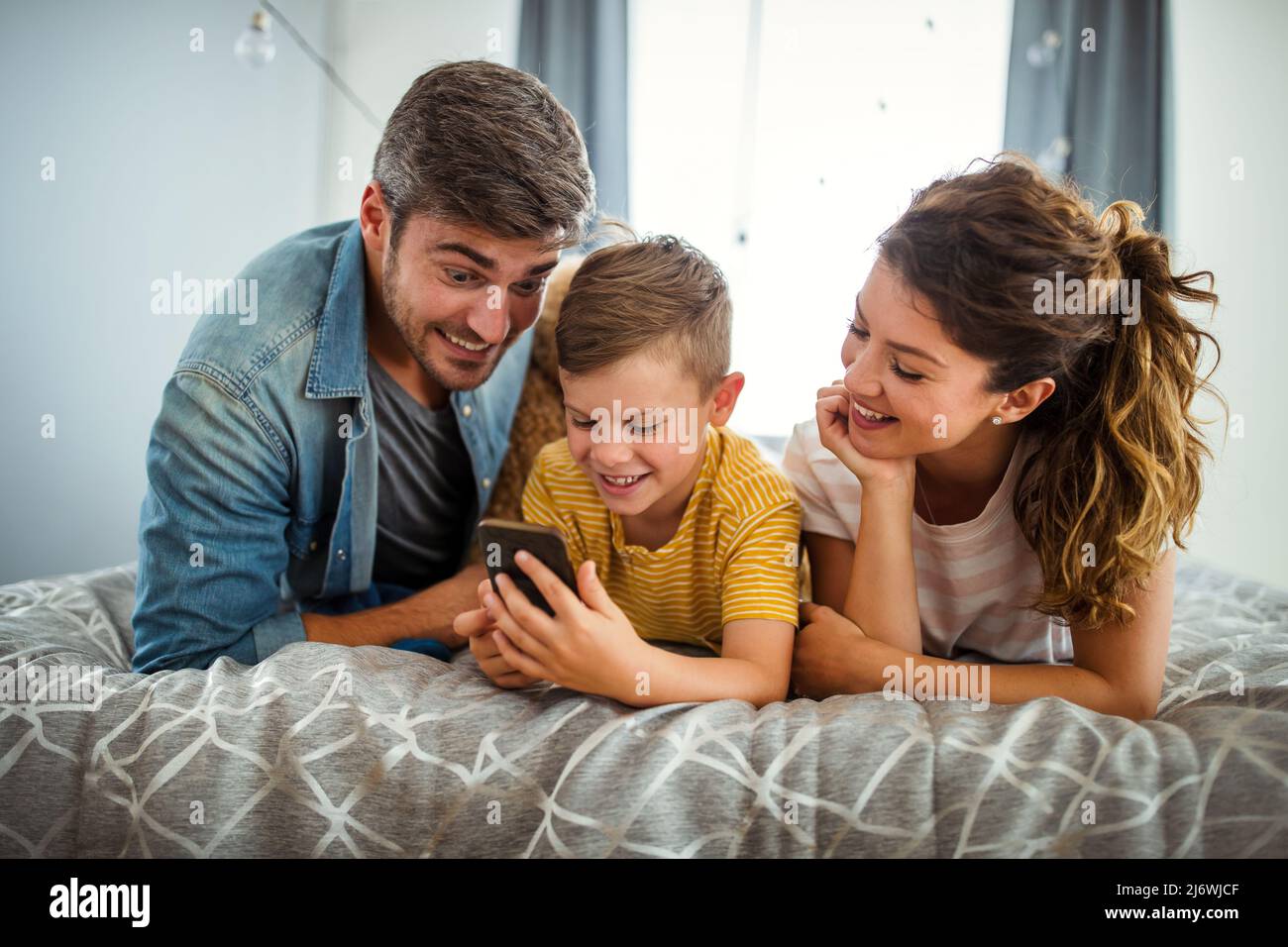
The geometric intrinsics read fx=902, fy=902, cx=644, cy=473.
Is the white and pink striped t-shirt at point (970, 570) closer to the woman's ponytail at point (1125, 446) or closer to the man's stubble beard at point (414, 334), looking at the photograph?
the woman's ponytail at point (1125, 446)

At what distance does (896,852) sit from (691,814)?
207 millimetres

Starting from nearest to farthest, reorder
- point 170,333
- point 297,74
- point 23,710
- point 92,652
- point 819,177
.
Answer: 1. point 23,710
2. point 92,652
3. point 170,333
4. point 297,74
5. point 819,177

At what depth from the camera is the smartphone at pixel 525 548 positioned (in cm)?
105

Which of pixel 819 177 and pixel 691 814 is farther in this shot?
pixel 819 177

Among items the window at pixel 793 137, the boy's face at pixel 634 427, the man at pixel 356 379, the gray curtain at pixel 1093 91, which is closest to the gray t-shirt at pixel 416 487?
the man at pixel 356 379

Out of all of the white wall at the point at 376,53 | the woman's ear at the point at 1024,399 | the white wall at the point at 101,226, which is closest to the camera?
the woman's ear at the point at 1024,399

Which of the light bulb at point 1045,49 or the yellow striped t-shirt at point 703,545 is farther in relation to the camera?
the light bulb at point 1045,49

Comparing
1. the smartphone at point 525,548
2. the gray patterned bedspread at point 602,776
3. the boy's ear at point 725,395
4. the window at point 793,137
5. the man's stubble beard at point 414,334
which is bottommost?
the gray patterned bedspread at point 602,776

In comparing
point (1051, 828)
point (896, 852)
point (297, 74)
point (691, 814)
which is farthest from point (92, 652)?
point (297, 74)

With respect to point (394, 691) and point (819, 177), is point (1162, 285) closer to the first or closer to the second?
point (394, 691)

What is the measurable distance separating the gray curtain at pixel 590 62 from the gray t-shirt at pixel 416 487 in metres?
1.81

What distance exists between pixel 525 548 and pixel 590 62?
2.64 meters

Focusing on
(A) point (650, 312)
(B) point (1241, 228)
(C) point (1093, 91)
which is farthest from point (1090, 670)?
(C) point (1093, 91)
